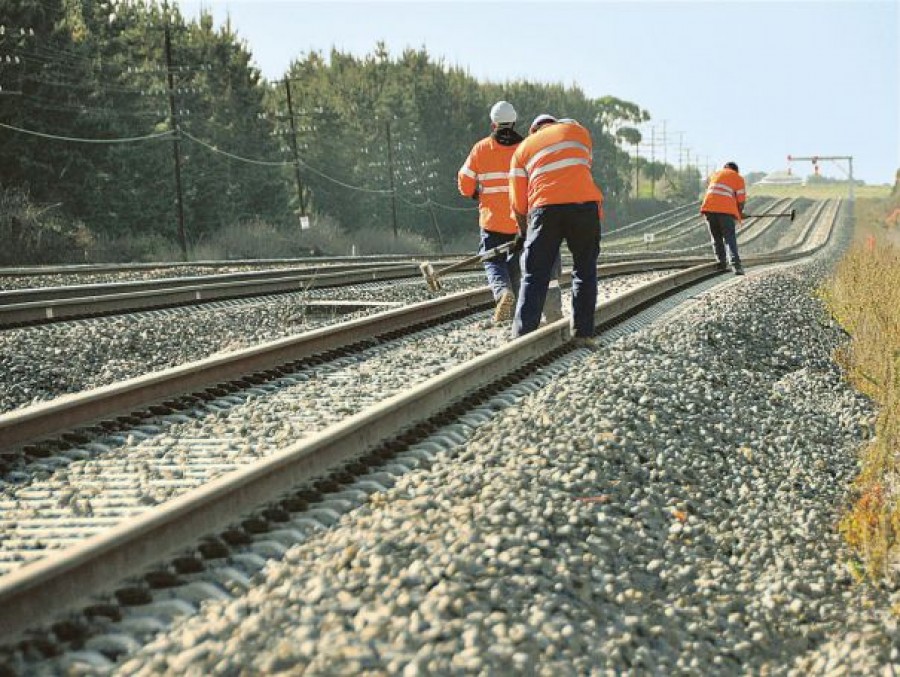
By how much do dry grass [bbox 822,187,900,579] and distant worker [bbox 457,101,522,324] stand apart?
3.23 m

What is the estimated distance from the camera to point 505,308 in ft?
32.0

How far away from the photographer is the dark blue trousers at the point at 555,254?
26.5 feet

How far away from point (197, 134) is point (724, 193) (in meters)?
30.7

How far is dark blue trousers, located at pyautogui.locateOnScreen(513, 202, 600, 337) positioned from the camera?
8.07 m

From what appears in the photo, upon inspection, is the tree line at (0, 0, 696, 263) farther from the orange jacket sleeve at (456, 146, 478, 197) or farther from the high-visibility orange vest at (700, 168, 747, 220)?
the orange jacket sleeve at (456, 146, 478, 197)

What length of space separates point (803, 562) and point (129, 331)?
6583 millimetres

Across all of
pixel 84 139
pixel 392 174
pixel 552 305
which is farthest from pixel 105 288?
pixel 392 174

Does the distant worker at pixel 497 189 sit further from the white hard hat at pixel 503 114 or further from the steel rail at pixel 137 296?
the steel rail at pixel 137 296

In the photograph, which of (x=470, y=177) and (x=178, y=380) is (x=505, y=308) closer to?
(x=470, y=177)

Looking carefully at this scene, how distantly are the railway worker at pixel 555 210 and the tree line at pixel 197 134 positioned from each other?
82.1 ft

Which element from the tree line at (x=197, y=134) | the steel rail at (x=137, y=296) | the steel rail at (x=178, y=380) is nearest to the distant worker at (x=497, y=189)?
the steel rail at (x=137, y=296)

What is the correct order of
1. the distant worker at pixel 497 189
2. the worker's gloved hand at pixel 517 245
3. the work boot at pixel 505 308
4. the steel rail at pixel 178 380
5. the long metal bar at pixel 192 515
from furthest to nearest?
the work boot at pixel 505 308
the distant worker at pixel 497 189
the worker's gloved hand at pixel 517 245
the steel rail at pixel 178 380
the long metal bar at pixel 192 515

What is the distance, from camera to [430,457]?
15.3 ft

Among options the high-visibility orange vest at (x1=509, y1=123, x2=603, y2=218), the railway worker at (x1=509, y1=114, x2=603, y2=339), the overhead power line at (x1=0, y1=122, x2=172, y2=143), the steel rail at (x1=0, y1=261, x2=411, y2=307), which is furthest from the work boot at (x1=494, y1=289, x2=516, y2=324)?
the overhead power line at (x1=0, y1=122, x2=172, y2=143)
